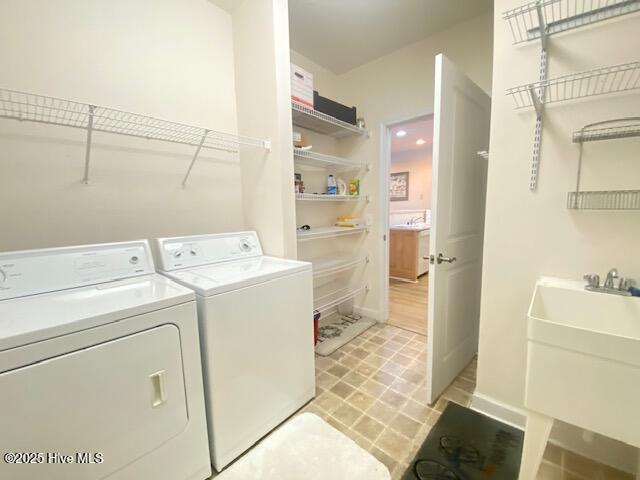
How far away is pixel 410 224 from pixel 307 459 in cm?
435

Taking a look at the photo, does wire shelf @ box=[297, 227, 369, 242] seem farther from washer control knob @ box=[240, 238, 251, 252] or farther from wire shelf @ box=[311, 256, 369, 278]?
washer control knob @ box=[240, 238, 251, 252]

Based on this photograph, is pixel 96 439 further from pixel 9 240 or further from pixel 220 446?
pixel 9 240

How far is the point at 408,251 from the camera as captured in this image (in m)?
4.40

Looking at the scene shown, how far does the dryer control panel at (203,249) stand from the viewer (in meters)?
1.47

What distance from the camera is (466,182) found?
180cm

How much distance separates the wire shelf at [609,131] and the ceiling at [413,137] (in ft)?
8.09

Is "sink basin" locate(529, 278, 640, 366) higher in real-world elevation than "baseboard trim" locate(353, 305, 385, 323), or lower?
higher

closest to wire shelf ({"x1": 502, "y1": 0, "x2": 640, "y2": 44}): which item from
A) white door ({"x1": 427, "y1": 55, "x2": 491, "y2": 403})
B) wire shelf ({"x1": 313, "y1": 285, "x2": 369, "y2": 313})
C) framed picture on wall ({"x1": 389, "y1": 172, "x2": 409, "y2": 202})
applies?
white door ({"x1": 427, "y1": 55, "x2": 491, "y2": 403})

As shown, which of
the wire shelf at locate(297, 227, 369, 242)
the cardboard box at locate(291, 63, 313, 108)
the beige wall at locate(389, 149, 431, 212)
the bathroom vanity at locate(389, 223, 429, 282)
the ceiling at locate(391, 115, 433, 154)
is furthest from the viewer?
the beige wall at locate(389, 149, 431, 212)

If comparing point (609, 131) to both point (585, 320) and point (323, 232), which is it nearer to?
point (585, 320)

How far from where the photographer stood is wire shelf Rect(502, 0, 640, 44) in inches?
39.8

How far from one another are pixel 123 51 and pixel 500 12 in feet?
6.64

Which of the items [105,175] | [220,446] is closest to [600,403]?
[220,446]

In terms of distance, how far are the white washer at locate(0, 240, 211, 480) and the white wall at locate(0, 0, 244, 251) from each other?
0.34 m
